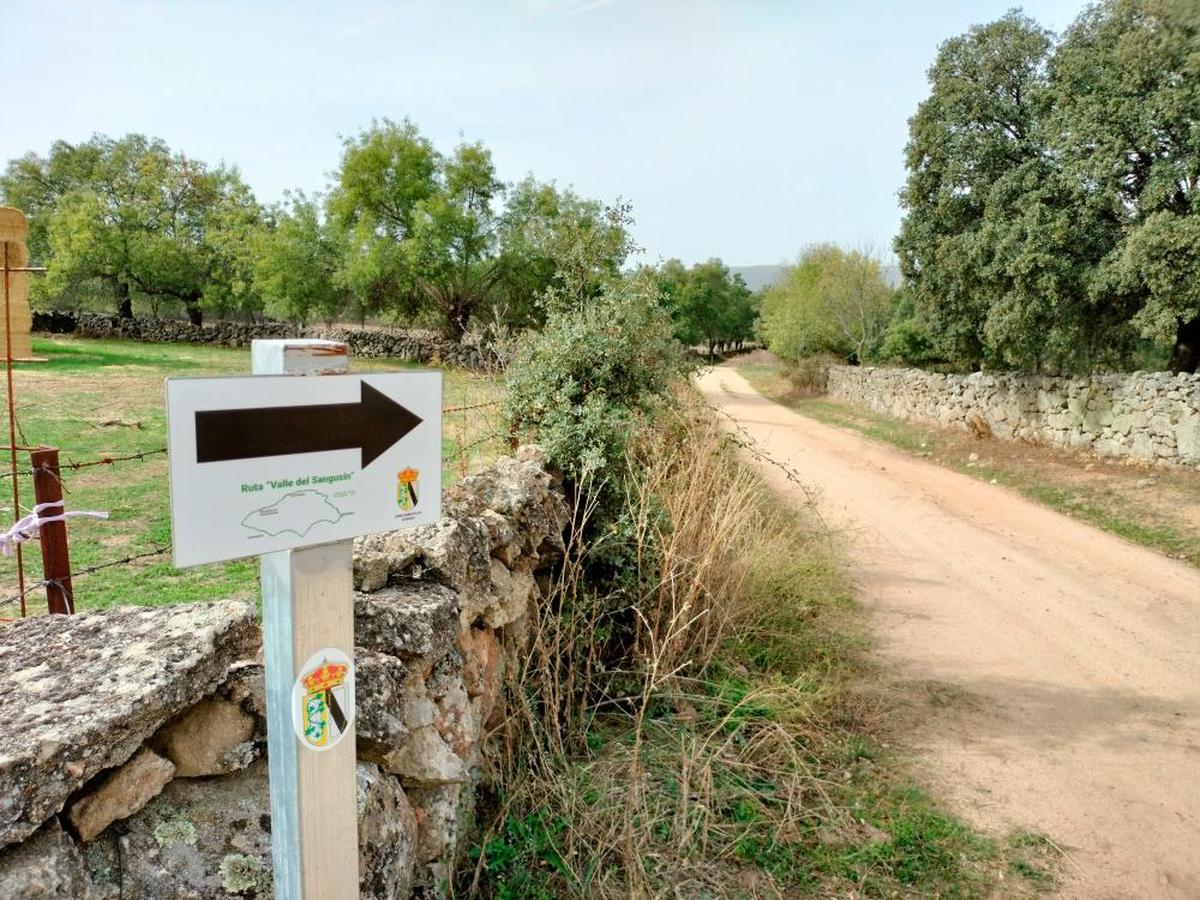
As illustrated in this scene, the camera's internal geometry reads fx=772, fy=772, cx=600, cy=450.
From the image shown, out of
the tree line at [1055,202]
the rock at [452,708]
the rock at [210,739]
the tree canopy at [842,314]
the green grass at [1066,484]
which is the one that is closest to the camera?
the rock at [210,739]

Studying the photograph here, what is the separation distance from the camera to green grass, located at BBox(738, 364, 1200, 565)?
9094 millimetres

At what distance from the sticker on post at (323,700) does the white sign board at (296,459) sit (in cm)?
26

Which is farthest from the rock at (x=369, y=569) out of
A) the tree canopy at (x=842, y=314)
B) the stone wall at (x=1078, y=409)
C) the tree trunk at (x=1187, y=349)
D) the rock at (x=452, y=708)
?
the tree canopy at (x=842, y=314)

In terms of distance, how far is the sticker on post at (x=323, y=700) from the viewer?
1.51 meters

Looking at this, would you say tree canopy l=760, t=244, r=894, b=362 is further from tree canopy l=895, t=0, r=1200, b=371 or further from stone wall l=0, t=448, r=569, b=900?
stone wall l=0, t=448, r=569, b=900

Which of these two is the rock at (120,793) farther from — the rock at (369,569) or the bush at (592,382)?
the bush at (592,382)

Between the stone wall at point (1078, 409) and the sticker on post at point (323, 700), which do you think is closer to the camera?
the sticker on post at point (323, 700)

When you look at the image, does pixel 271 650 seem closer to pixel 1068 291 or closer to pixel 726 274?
pixel 1068 291

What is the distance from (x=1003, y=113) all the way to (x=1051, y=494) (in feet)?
25.6

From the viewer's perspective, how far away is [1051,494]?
11.1 metres

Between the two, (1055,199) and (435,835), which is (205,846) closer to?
(435,835)

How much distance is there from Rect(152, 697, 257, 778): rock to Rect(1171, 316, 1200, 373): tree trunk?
15453 mm

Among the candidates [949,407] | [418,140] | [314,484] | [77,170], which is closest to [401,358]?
[418,140]

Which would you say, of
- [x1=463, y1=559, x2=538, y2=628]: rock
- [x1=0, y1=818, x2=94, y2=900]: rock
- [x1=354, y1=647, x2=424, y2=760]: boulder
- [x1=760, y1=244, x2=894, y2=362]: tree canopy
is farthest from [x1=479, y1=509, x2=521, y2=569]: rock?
[x1=760, y1=244, x2=894, y2=362]: tree canopy
